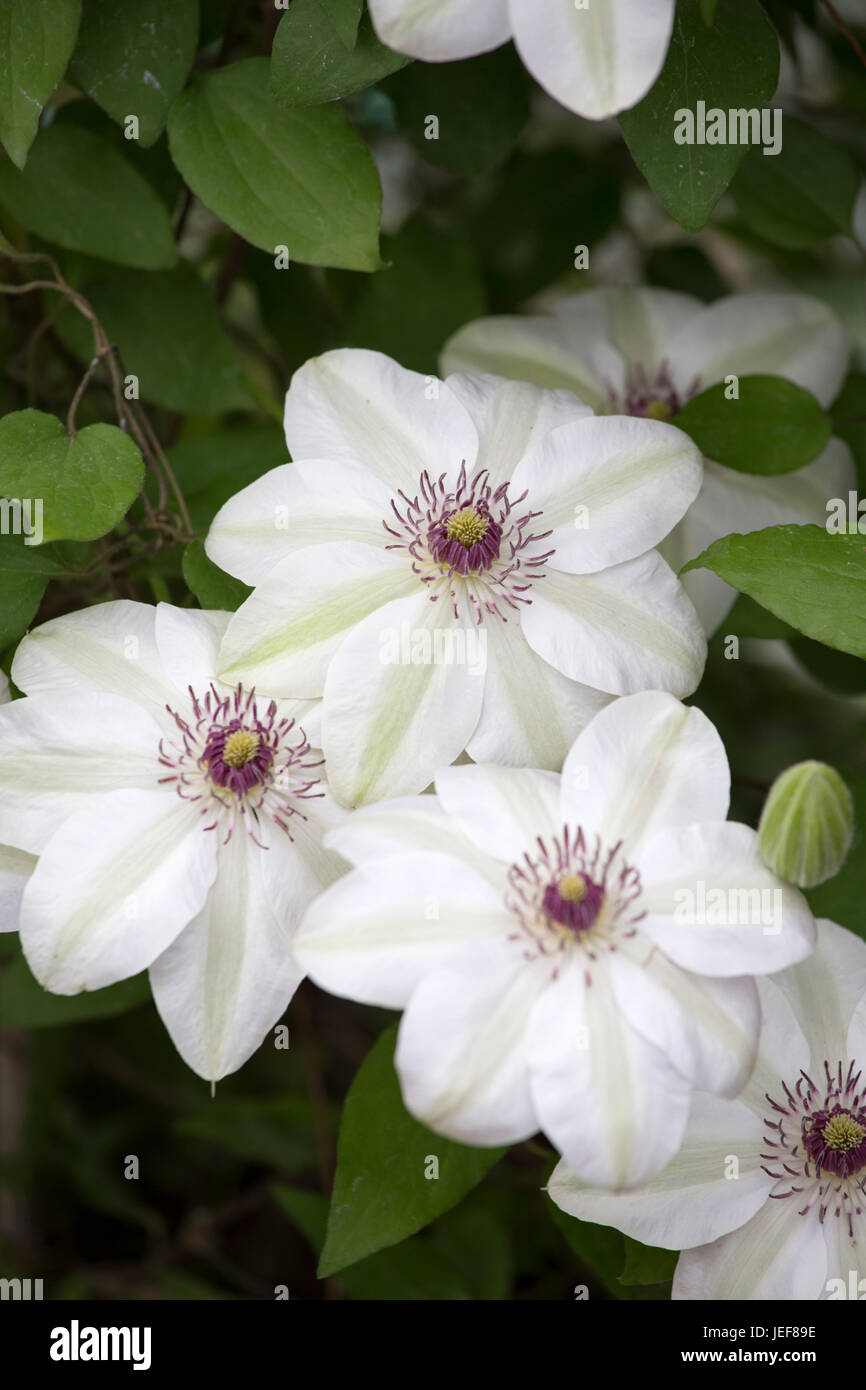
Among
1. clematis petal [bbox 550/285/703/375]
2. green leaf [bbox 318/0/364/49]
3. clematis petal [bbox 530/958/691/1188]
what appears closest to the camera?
clematis petal [bbox 530/958/691/1188]

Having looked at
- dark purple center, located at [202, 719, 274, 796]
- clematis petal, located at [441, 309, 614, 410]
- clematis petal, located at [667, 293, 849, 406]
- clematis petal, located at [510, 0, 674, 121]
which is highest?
clematis petal, located at [667, 293, 849, 406]

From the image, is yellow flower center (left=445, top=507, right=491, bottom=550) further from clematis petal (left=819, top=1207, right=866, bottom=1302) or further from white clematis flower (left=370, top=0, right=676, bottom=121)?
clematis petal (left=819, top=1207, right=866, bottom=1302)

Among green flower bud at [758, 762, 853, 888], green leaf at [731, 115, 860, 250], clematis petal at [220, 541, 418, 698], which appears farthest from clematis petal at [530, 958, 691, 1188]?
green leaf at [731, 115, 860, 250]

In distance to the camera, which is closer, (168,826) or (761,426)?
(168,826)

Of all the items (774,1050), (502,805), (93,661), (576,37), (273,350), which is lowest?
(774,1050)

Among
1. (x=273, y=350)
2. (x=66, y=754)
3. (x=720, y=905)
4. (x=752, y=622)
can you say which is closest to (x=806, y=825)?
(x=720, y=905)

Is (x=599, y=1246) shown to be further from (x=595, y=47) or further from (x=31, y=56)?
(x=31, y=56)
